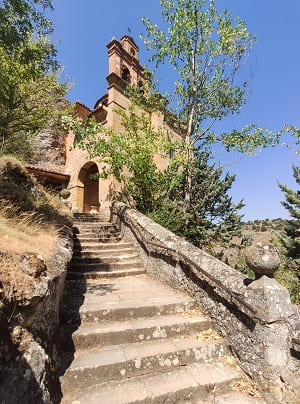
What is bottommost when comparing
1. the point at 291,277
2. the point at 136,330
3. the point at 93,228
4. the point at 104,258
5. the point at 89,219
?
the point at 291,277

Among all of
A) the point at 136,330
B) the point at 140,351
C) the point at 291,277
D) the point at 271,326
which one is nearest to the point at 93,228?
the point at 136,330

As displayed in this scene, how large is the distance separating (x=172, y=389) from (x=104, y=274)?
3237mm

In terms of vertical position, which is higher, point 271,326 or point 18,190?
point 18,190

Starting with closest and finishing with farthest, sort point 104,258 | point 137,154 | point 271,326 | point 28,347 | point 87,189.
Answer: point 28,347 < point 271,326 < point 104,258 < point 137,154 < point 87,189

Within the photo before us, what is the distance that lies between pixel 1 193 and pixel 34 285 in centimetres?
412

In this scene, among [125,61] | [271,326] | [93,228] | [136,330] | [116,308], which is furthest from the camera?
[125,61]

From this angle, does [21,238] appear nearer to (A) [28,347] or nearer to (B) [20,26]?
(A) [28,347]

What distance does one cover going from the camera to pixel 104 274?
17.3 ft

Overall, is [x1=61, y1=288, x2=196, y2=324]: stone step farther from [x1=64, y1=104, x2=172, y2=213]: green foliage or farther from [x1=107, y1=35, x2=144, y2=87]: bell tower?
[x1=107, y1=35, x2=144, y2=87]: bell tower

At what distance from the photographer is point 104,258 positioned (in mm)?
5855

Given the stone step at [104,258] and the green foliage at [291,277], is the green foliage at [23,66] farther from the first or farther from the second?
the green foliage at [291,277]

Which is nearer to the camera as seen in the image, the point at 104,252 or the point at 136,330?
the point at 136,330

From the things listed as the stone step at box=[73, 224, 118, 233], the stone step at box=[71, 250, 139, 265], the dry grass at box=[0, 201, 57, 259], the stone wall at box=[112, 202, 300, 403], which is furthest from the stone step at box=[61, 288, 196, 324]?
the stone step at box=[73, 224, 118, 233]

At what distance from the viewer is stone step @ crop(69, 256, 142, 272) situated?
5.28 metres
